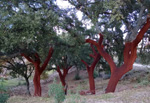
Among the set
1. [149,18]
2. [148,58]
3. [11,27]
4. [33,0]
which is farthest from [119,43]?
[11,27]

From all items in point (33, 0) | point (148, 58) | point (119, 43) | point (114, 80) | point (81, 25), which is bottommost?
point (114, 80)

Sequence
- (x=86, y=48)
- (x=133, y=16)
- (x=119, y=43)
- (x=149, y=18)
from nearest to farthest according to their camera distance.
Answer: (x=149, y=18)
(x=133, y=16)
(x=119, y=43)
(x=86, y=48)

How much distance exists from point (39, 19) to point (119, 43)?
635cm

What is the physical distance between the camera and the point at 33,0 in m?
9.03

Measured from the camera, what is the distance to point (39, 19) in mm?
7527

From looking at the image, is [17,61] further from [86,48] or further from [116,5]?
[116,5]

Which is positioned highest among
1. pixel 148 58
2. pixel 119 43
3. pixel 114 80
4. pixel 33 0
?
pixel 33 0

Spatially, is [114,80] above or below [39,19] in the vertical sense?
below

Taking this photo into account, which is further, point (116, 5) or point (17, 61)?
point (17, 61)

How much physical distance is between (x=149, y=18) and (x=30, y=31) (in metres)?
5.44

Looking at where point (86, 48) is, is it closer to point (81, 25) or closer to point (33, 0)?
point (81, 25)

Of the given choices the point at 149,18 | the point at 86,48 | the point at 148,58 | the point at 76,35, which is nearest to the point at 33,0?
the point at 76,35

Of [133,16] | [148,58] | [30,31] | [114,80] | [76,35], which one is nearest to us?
[30,31]

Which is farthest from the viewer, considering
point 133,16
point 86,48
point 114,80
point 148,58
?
point 86,48
